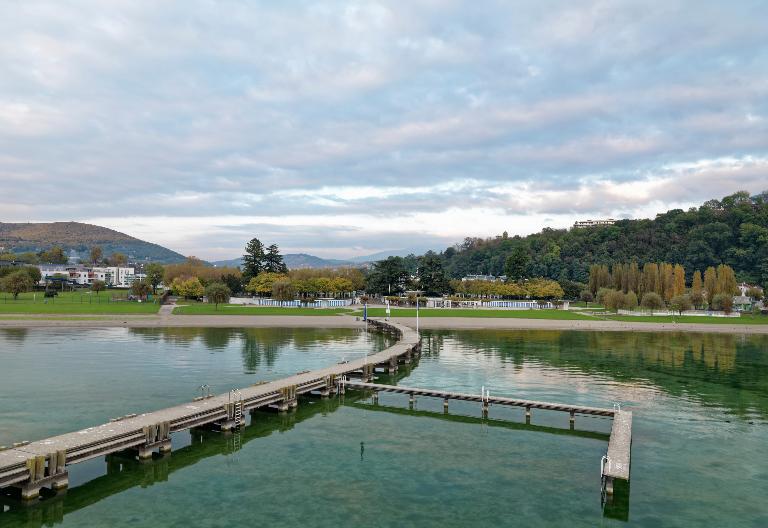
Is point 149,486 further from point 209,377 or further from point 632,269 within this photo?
point 632,269

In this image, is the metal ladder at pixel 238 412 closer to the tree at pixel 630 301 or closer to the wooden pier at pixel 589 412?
the wooden pier at pixel 589 412

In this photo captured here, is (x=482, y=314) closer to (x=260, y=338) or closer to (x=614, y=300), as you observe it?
(x=614, y=300)

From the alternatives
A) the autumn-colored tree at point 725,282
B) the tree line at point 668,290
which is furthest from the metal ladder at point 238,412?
the autumn-colored tree at point 725,282

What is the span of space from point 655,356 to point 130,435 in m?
59.5

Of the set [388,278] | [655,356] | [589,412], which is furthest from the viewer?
[388,278]

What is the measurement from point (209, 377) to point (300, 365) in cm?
998

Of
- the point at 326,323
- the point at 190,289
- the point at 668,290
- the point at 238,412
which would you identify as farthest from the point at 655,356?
the point at 190,289

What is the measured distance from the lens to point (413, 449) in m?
30.0

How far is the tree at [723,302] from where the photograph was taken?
12850 cm

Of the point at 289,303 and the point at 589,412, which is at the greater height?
the point at 289,303

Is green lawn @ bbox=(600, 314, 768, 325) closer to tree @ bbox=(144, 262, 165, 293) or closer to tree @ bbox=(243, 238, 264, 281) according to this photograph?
tree @ bbox=(243, 238, 264, 281)

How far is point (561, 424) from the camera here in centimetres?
3544

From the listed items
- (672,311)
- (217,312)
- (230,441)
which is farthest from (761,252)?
(230,441)

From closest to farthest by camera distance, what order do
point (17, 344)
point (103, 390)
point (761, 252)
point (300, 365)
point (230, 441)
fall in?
point (230, 441) < point (103, 390) < point (300, 365) < point (17, 344) < point (761, 252)
